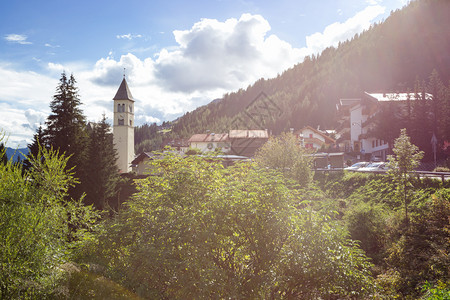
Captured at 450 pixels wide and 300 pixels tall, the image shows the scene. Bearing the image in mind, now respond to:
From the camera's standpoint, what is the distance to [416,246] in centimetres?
1616

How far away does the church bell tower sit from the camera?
85.9 m

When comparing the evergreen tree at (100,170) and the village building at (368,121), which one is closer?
the evergreen tree at (100,170)

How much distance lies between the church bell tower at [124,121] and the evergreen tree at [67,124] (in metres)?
50.9

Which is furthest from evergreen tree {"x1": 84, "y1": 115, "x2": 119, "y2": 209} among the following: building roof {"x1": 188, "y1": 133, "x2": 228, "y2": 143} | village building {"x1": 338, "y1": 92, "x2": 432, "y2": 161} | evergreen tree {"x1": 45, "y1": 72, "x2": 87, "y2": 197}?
building roof {"x1": 188, "y1": 133, "x2": 228, "y2": 143}

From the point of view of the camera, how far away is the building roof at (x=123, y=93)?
91.4 m

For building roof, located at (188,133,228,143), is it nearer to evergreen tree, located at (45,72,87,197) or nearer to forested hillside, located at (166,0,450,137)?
forested hillside, located at (166,0,450,137)

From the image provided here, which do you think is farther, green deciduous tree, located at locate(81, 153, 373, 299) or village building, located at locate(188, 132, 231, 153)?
village building, located at locate(188, 132, 231, 153)

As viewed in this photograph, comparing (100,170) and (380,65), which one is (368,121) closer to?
(100,170)

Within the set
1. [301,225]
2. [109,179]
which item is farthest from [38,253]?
[109,179]

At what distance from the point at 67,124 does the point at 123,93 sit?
204 feet

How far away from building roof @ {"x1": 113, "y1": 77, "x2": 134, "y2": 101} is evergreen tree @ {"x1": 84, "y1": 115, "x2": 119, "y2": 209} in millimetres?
56481

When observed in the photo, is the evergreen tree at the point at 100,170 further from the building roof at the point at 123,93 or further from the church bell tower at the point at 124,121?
the building roof at the point at 123,93

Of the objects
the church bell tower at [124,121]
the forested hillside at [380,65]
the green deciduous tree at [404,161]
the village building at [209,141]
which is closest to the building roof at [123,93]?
the church bell tower at [124,121]

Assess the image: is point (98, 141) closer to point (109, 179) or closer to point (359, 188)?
point (109, 179)
